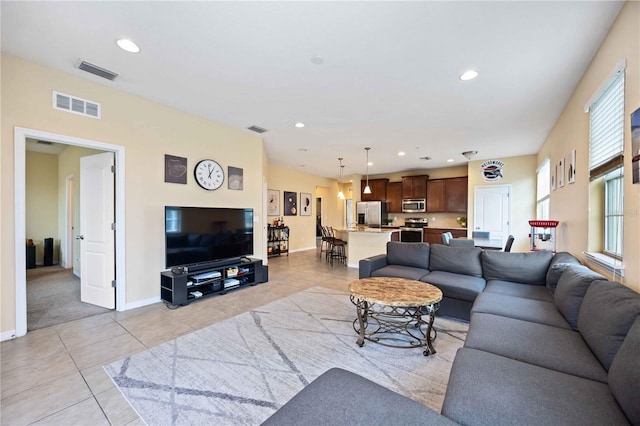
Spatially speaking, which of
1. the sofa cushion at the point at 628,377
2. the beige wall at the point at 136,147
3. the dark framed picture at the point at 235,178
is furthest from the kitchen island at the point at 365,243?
the sofa cushion at the point at 628,377

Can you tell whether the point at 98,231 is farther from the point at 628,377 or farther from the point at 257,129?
the point at 628,377

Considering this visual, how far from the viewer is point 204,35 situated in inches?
88.8

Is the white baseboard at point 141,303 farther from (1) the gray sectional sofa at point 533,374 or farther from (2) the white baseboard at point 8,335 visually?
(1) the gray sectional sofa at point 533,374

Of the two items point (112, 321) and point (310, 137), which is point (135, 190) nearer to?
point (112, 321)

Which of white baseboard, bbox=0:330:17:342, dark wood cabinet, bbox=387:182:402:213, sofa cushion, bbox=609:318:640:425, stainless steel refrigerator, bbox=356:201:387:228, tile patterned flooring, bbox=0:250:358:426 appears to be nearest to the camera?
sofa cushion, bbox=609:318:640:425

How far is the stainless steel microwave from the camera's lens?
332 inches

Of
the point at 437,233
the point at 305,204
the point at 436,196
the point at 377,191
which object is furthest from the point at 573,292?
the point at 305,204

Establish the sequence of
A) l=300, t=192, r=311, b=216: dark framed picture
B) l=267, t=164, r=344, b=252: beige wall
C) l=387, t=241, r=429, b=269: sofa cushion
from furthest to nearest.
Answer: l=300, t=192, r=311, b=216: dark framed picture < l=267, t=164, r=344, b=252: beige wall < l=387, t=241, r=429, b=269: sofa cushion

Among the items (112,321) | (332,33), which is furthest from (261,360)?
(332,33)

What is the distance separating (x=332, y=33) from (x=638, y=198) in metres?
2.45

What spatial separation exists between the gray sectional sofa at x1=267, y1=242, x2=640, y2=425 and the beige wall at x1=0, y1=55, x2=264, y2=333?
3.37 m

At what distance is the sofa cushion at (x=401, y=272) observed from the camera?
3.51 metres

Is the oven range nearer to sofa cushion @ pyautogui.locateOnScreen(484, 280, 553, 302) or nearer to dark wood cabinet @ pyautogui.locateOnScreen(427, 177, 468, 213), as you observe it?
dark wood cabinet @ pyautogui.locateOnScreen(427, 177, 468, 213)

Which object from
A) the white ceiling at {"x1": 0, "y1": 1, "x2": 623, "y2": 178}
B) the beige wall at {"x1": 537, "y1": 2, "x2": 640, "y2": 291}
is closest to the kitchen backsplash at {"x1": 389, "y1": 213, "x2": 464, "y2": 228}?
the beige wall at {"x1": 537, "y1": 2, "x2": 640, "y2": 291}
